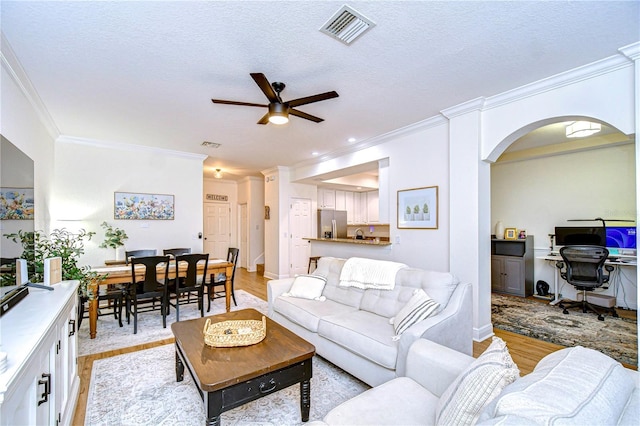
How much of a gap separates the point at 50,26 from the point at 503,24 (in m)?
3.17

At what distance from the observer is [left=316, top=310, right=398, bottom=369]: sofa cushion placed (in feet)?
6.97

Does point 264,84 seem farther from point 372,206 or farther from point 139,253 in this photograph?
point 372,206

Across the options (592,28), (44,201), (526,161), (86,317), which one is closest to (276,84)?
(592,28)

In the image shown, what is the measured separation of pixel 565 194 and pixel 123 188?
25.4 feet

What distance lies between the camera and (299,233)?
736 centimetres

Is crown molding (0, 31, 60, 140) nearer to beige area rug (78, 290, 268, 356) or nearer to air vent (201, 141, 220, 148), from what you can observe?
air vent (201, 141, 220, 148)

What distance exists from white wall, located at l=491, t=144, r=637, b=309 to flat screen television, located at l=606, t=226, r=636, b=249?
156mm

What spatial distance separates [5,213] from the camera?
6.41ft

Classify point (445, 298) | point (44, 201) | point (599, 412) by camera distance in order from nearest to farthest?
point (599, 412)
point (445, 298)
point (44, 201)

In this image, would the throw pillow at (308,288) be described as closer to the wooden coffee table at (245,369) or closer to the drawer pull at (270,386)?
the wooden coffee table at (245,369)

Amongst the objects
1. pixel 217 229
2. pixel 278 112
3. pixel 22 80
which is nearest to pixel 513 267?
pixel 278 112

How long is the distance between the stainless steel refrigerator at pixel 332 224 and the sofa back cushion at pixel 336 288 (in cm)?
387

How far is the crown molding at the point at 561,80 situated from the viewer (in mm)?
2533

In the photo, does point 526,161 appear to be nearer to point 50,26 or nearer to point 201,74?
point 201,74
